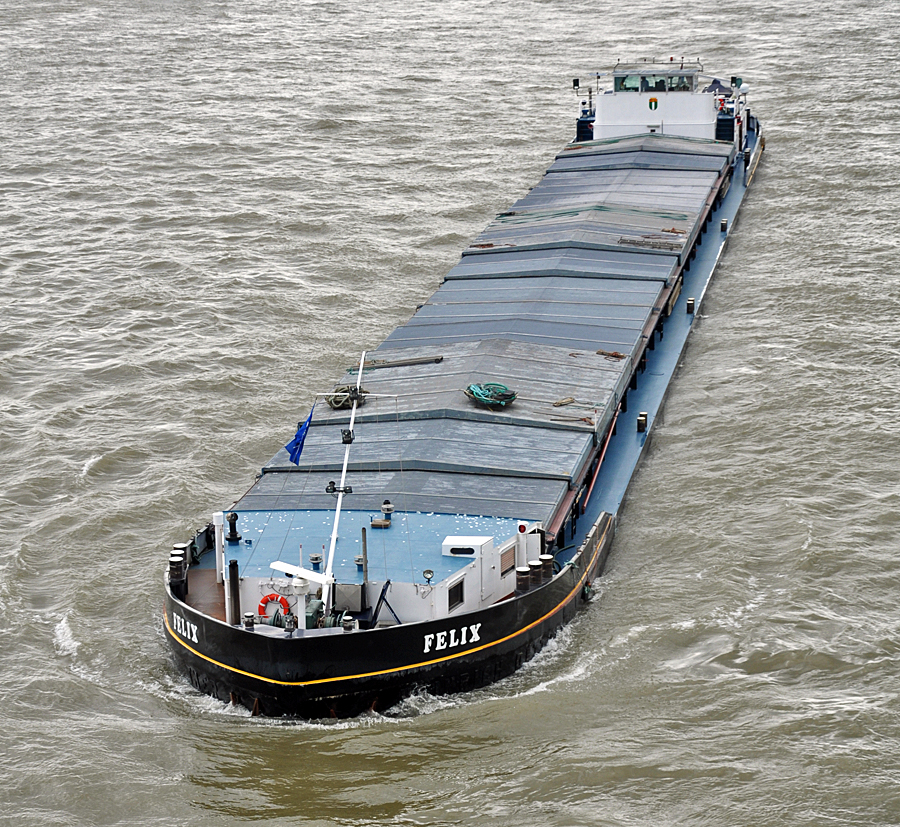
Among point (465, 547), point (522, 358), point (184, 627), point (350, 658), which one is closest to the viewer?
point (350, 658)

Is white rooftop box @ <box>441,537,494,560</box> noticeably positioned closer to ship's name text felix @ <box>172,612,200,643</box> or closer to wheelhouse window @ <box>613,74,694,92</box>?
ship's name text felix @ <box>172,612,200,643</box>

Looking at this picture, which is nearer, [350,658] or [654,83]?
[350,658]

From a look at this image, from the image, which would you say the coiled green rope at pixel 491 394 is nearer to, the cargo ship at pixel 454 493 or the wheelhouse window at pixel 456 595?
the cargo ship at pixel 454 493

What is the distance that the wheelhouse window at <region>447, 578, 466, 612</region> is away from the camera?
74.0 ft

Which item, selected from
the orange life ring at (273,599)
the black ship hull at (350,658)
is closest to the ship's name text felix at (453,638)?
the black ship hull at (350,658)

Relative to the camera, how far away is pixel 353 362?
38.0 m

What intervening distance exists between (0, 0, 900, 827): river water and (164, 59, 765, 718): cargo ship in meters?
1.01

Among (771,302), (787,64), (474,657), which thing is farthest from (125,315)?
(787,64)

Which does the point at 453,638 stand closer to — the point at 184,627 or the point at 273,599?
the point at 273,599

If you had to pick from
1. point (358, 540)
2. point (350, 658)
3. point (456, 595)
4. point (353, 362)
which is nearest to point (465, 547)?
point (456, 595)

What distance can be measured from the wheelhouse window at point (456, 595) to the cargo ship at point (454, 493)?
0.13 feet

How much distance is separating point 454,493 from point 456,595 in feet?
10.4

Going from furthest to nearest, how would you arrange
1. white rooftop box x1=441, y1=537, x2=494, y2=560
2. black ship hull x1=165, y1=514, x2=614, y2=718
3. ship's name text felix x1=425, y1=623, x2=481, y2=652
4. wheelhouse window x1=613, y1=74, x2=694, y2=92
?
wheelhouse window x1=613, y1=74, x2=694, y2=92
white rooftop box x1=441, y1=537, x2=494, y2=560
ship's name text felix x1=425, y1=623, x2=481, y2=652
black ship hull x1=165, y1=514, x2=614, y2=718

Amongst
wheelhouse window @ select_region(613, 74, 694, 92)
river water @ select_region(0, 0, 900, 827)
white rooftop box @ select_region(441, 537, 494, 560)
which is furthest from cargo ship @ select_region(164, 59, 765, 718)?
wheelhouse window @ select_region(613, 74, 694, 92)
